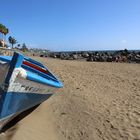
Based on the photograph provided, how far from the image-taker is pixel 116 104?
24.5ft

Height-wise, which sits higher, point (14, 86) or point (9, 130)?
point (14, 86)

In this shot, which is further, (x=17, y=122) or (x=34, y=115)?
(x=34, y=115)

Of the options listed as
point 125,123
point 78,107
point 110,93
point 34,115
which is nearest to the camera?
point 125,123

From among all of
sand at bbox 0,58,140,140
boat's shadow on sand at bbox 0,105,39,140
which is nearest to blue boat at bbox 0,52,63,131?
boat's shadow on sand at bbox 0,105,39,140

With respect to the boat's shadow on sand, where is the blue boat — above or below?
above

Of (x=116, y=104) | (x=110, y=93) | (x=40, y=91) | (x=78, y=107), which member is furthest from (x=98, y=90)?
(x=40, y=91)

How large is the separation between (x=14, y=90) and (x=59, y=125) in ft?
6.14

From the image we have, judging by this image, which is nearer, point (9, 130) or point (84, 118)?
point (9, 130)

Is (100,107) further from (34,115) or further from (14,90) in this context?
(14,90)

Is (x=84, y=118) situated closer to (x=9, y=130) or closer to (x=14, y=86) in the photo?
(x=9, y=130)

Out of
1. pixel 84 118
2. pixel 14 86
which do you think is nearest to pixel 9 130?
pixel 14 86

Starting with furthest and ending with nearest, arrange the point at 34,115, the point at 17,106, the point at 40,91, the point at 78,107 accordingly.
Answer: the point at 78,107 → the point at 34,115 → the point at 40,91 → the point at 17,106

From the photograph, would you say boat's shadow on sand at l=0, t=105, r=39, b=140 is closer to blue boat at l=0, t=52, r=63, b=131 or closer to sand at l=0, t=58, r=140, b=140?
sand at l=0, t=58, r=140, b=140

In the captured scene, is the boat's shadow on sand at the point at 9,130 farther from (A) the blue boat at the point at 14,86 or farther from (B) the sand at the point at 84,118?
(A) the blue boat at the point at 14,86
